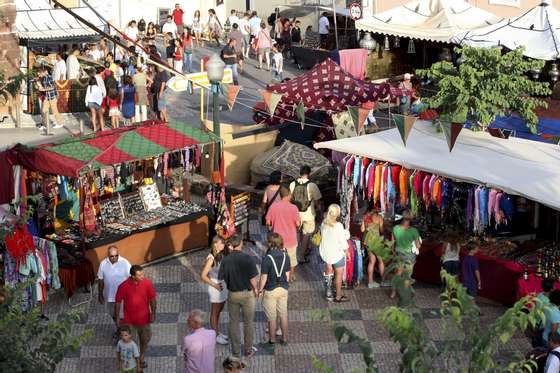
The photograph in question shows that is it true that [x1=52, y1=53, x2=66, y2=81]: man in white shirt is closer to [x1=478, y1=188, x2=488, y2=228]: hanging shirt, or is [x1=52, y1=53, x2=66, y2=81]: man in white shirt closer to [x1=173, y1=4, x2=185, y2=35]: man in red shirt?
[x1=173, y1=4, x2=185, y2=35]: man in red shirt

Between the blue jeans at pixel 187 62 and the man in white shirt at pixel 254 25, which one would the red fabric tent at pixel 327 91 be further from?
the man in white shirt at pixel 254 25

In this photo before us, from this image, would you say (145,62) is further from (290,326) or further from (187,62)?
(290,326)

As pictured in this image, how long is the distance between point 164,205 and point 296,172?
2.58 m

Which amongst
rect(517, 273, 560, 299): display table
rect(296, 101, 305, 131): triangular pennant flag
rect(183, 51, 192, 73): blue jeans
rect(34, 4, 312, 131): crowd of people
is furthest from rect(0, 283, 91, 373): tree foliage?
rect(183, 51, 192, 73): blue jeans

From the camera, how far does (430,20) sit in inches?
1040

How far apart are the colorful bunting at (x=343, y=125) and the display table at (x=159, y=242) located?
387 centimetres

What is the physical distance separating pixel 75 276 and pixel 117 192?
8.59 ft

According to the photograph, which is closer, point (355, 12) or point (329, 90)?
point (329, 90)

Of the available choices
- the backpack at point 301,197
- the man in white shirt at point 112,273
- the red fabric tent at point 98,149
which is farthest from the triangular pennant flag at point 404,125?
the man in white shirt at point 112,273

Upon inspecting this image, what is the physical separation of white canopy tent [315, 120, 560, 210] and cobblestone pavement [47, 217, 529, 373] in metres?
1.62

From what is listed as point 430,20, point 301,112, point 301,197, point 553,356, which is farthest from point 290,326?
point 430,20

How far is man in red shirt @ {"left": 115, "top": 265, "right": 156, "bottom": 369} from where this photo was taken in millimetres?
11195

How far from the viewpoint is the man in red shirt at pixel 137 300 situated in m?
11.2

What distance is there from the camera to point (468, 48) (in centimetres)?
1681
